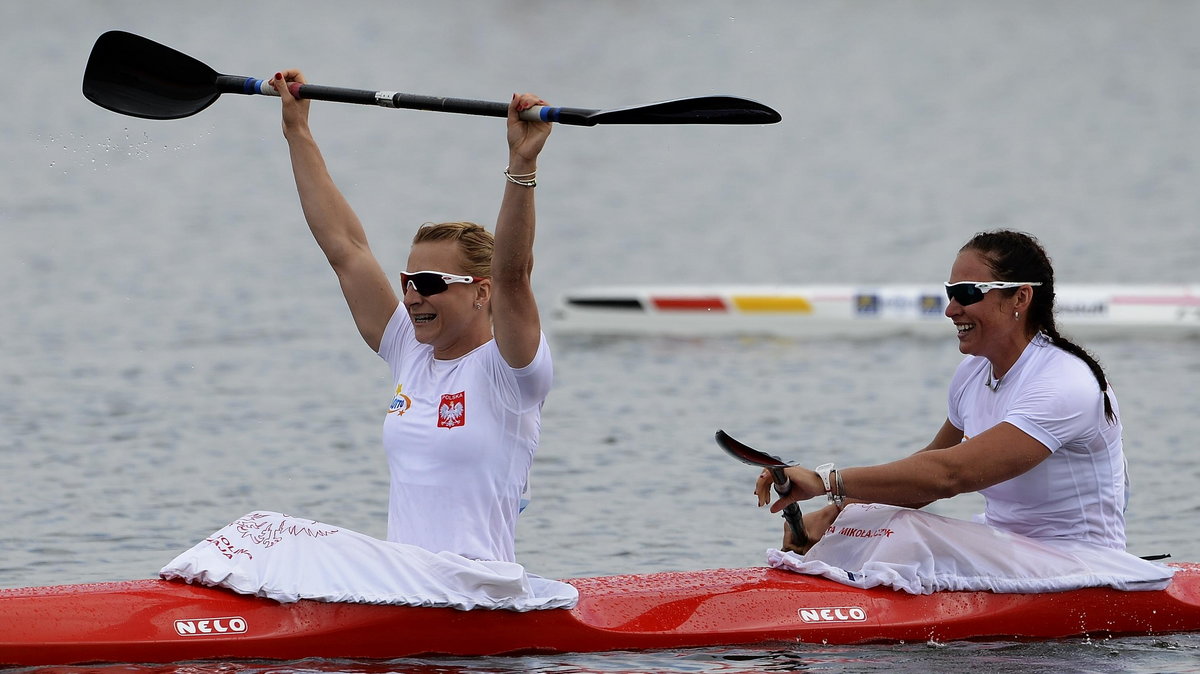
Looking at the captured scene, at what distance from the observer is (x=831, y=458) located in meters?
11.6

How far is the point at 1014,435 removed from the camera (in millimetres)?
6184

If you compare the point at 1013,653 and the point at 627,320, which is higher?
the point at 627,320

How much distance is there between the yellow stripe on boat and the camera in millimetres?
16219

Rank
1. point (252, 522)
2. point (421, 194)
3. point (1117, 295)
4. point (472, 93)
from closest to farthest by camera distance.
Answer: point (252, 522) < point (1117, 295) < point (421, 194) < point (472, 93)

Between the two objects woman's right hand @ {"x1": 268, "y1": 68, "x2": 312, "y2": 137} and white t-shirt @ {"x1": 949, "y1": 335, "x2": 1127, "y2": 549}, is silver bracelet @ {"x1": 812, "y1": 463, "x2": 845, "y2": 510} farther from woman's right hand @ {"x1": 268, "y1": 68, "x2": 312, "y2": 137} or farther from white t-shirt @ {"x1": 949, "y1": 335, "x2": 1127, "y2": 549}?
woman's right hand @ {"x1": 268, "y1": 68, "x2": 312, "y2": 137}

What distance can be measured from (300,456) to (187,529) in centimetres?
198

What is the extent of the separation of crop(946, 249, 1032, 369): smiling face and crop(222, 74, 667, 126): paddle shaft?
4.95 ft

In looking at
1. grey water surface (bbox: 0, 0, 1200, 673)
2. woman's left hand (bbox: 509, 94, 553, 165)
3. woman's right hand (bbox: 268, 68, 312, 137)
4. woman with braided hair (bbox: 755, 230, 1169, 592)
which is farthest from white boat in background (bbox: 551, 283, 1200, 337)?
woman's left hand (bbox: 509, 94, 553, 165)

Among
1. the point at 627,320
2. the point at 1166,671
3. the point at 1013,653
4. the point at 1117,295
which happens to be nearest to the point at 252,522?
the point at 1013,653

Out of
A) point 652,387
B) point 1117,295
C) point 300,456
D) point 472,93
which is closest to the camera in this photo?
point 300,456

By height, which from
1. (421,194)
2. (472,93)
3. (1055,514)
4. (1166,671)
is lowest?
(1166,671)

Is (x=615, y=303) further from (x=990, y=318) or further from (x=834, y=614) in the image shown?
(x=990, y=318)

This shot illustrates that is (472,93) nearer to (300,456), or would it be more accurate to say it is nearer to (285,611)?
(300,456)

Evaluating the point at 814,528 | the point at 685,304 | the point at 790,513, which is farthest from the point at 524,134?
the point at 685,304
